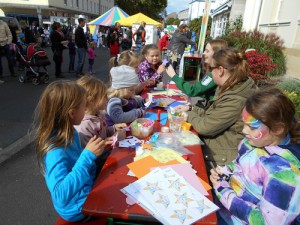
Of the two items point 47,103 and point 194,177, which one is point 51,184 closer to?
point 47,103

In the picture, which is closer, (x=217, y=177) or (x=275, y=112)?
(x=275, y=112)

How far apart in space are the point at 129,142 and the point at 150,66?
2513mm

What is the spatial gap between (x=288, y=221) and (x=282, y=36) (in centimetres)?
809

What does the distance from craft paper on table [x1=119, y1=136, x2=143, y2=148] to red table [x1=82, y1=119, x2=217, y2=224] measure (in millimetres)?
84

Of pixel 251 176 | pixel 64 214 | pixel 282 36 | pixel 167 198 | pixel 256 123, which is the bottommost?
pixel 64 214

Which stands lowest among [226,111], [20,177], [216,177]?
[20,177]

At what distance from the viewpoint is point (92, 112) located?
6.86ft

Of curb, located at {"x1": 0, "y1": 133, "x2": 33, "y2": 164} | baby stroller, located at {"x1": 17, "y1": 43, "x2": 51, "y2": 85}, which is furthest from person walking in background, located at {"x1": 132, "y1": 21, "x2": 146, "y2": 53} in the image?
curb, located at {"x1": 0, "y1": 133, "x2": 33, "y2": 164}

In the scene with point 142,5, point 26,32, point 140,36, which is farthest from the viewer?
point 142,5

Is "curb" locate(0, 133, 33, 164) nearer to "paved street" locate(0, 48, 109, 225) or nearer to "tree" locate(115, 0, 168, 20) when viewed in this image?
"paved street" locate(0, 48, 109, 225)

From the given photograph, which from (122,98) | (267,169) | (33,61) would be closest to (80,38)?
(33,61)

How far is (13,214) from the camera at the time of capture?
7.68 ft

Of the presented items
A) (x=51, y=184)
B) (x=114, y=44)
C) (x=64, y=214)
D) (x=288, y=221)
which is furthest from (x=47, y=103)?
(x=114, y=44)

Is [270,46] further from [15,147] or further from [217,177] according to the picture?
[15,147]
